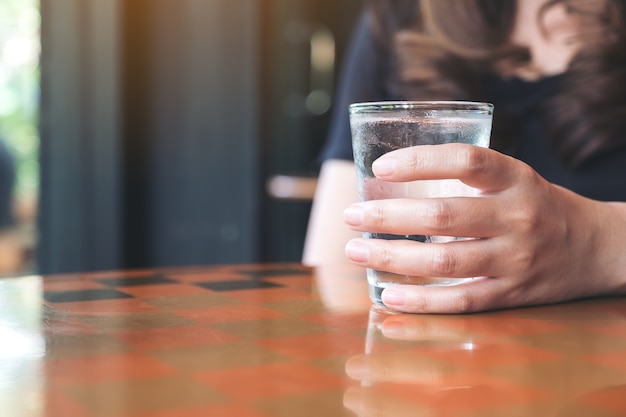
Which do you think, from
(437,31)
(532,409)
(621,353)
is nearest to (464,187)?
(621,353)

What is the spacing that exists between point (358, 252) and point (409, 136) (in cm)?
12

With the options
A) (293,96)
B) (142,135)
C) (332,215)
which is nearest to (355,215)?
(332,215)

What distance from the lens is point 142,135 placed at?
3566 mm

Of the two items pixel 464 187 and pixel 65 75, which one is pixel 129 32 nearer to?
pixel 65 75

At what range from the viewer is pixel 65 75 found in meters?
3.22

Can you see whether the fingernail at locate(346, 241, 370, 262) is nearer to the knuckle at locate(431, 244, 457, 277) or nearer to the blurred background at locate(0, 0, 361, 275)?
the knuckle at locate(431, 244, 457, 277)

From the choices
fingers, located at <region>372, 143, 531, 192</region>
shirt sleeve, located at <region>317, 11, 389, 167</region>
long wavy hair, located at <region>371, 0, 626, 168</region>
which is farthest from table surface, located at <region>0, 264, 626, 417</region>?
shirt sleeve, located at <region>317, 11, 389, 167</region>

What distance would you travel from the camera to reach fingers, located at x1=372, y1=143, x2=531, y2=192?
65 centimetres

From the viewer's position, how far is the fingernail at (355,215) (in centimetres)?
70

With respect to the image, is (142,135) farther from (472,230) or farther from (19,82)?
(472,230)

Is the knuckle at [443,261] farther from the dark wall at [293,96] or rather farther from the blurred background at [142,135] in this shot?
the dark wall at [293,96]

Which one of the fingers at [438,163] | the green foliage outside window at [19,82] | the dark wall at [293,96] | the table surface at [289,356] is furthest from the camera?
the dark wall at [293,96]

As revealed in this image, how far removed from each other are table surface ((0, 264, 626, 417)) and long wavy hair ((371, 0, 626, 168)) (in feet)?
2.10

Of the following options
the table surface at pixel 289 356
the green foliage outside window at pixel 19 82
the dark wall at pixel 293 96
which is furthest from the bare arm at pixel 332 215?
the green foliage outside window at pixel 19 82
